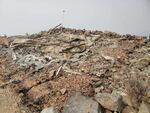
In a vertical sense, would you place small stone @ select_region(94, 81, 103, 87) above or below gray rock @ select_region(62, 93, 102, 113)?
above

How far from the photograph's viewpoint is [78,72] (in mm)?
14336

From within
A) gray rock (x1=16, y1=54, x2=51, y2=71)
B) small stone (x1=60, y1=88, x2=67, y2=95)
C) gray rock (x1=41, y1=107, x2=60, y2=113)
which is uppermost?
gray rock (x1=16, y1=54, x2=51, y2=71)

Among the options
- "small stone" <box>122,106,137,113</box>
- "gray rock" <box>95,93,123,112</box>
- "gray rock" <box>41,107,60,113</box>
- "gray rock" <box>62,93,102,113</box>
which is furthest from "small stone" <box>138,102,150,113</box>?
"gray rock" <box>41,107,60,113</box>

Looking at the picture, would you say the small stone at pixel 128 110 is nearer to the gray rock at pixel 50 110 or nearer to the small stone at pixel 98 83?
the small stone at pixel 98 83

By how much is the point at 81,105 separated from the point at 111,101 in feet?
3.39

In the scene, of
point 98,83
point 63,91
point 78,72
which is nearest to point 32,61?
point 78,72

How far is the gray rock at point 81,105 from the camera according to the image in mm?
11914

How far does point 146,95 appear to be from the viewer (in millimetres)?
12148

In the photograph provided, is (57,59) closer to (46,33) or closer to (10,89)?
(10,89)

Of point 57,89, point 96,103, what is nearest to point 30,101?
point 57,89

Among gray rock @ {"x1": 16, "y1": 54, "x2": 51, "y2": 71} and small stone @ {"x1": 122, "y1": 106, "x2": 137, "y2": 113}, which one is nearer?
small stone @ {"x1": 122, "y1": 106, "x2": 137, "y2": 113}

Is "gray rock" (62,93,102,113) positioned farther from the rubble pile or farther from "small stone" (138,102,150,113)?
"small stone" (138,102,150,113)

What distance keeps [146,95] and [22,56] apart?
673 cm

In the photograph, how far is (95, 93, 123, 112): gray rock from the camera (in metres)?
11.9
